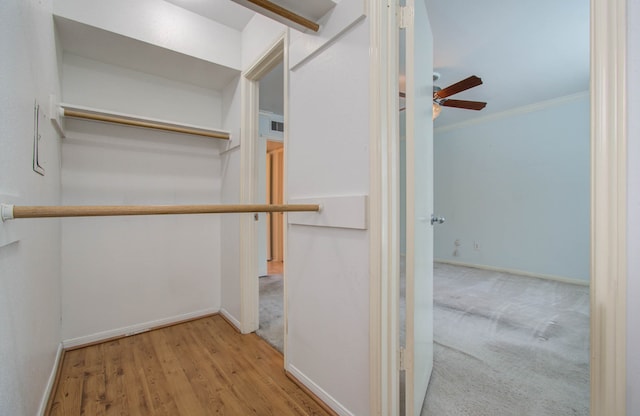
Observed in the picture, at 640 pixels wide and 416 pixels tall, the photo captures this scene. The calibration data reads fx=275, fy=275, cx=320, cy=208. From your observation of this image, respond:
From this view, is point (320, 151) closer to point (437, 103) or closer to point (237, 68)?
point (237, 68)

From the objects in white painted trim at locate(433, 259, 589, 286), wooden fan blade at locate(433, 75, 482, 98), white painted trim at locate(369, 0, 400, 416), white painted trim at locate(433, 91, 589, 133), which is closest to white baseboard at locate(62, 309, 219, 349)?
white painted trim at locate(369, 0, 400, 416)

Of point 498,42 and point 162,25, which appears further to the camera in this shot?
point 498,42

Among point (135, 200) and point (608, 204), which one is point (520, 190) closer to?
point (608, 204)

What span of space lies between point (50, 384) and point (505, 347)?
269 cm

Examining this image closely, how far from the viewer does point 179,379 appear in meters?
1.57

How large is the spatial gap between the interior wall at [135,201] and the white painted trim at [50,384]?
0.19 meters

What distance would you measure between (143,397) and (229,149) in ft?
5.71

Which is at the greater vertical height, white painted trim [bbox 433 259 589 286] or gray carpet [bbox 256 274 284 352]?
white painted trim [bbox 433 259 589 286]

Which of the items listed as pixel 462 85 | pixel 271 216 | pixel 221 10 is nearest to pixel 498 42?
pixel 462 85

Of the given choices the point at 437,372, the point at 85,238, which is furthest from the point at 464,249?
the point at 85,238

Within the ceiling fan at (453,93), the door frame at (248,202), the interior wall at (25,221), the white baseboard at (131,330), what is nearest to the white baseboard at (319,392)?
the door frame at (248,202)

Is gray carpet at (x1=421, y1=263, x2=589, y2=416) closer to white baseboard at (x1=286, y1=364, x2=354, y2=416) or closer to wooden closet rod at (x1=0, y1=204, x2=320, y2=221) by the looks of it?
white baseboard at (x1=286, y1=364, x2=354, y2=416)

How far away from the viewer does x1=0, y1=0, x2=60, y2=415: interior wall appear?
0.85 metres

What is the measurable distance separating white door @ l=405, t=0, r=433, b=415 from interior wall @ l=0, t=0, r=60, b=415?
1343mm
